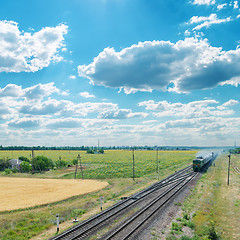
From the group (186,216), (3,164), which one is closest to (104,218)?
(186,216)

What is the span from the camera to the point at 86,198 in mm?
32844

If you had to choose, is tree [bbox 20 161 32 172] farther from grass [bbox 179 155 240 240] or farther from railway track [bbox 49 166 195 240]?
grass [bbox 179 155 240 240]

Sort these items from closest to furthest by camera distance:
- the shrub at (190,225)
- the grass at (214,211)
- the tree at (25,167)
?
the grass at (214,211), the shrub at (190,225), the tree at (25,167)

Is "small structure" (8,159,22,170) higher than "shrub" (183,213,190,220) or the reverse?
the reverse

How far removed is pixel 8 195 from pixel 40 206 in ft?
37.5

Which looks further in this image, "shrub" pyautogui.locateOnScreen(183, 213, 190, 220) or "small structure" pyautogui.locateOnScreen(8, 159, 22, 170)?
"small structure" pyautogui.locateOnScreen(8, 159, 22, 170)

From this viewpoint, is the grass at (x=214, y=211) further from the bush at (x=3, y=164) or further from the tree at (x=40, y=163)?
the bush at (x=3, y=164)

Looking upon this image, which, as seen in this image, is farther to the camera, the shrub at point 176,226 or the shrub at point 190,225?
the shrub at point 190,225

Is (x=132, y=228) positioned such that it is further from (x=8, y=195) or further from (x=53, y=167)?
(x=53, y=167)

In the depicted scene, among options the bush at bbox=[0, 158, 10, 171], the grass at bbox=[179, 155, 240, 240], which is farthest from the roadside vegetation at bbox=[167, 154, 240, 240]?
the bush at bbox=[0, 158, 10, 171]

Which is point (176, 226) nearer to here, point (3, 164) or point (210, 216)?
point (210, 216)

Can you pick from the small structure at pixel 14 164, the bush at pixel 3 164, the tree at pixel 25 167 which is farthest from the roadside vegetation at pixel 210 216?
the bush at pixel 3 164

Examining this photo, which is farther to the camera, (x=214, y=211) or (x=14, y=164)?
(x=14, y=164)

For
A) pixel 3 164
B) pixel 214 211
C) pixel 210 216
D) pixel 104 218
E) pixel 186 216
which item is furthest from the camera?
pixel 3 164
